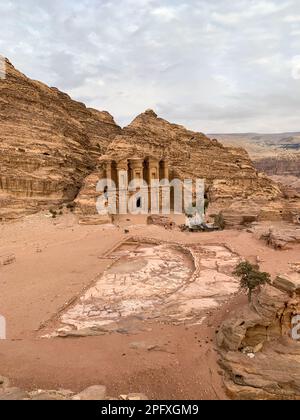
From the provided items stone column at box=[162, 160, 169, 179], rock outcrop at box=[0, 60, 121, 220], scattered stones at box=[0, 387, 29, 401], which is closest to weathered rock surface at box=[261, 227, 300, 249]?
scattered stones at box=[0, 387, 29, 401]

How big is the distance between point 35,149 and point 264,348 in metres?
29.5

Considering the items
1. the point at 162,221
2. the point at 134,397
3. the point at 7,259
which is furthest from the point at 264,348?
the point at 162,221

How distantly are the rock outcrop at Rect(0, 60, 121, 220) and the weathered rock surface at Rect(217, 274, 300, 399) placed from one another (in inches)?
1008

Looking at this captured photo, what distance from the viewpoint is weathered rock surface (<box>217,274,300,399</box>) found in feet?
24.7

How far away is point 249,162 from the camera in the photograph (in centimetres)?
3931

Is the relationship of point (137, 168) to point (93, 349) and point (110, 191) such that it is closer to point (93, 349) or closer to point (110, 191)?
point (110, 191)

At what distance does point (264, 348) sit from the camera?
8.91m

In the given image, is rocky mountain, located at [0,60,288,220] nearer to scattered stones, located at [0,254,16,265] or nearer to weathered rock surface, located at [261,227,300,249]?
scattered stones, located at [0,254,16,265]

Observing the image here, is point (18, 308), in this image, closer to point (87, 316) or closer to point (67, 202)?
point (87, 316)

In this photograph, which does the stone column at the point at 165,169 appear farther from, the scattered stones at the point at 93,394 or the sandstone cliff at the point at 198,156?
the scattered stones at the point at 93,394

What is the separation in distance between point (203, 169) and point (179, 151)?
3.47 m

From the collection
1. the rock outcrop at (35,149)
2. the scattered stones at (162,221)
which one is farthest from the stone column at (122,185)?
the rock outcrop at (35,149)

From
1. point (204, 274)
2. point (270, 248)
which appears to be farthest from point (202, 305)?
point (270, 248)

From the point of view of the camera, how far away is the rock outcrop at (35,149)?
1215 inches
